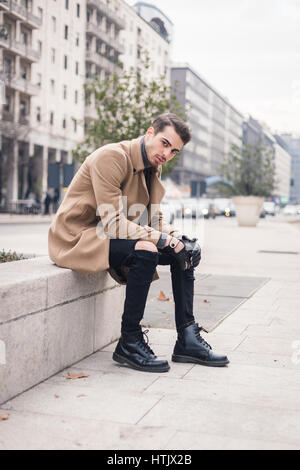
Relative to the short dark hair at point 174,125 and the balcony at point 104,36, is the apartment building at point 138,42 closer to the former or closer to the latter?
the balcony at point 104,36

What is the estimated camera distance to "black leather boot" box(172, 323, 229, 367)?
4.37 m

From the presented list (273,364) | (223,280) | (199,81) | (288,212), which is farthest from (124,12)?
(273,364)

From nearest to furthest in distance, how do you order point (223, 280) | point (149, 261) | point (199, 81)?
point (149, 261), point (223, 280), point (199, 81)

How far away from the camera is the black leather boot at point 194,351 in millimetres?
4367

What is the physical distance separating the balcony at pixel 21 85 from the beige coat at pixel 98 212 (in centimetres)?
4261

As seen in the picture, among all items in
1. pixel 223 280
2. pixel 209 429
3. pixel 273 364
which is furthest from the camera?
pixel 223 280

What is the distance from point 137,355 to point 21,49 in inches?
1710

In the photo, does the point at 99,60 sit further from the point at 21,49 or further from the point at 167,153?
the point at 167,153

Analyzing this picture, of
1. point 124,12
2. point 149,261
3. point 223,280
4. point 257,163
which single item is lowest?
point 223,280

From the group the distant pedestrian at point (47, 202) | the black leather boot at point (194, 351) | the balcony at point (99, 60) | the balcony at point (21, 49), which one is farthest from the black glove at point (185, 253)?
the balcony at point (99, 60)

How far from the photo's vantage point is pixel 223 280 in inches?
372
